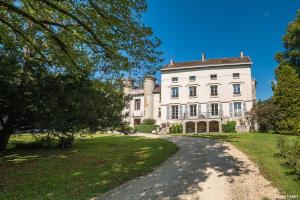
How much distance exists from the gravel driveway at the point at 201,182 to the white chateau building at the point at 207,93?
73.9 feet

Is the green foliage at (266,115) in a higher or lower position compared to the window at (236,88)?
lower

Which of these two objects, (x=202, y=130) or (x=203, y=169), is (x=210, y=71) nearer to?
(x=202, y=130)

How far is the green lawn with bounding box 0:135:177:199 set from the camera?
22.1ft

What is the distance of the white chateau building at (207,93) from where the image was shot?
32.0m

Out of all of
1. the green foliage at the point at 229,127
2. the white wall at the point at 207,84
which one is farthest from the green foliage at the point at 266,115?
the white wall at the point at 207,84

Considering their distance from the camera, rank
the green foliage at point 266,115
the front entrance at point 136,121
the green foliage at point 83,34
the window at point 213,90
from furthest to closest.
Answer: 1. the front entrance at point 136,121
2. the window at point 213,90
3. the green foliage at point 266,115
4. the green foliage at point 83,34

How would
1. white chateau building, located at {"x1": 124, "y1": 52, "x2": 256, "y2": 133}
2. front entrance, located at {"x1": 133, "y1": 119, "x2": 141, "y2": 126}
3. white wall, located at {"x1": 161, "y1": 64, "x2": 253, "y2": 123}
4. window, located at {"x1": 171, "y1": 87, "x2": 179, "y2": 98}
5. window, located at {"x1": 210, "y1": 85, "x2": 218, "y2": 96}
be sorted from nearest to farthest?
white chateau building, located at {"x1": 124, "y1": 52, "x2": 256, "y2": 133} → white wall, located at {"x1": 161, "y1": 64, "x2": 253, "y2": 123} → window, located at {"x1": 210, "y1": 85, "x2": 218, "y2": 96} → window, located at {"x1": 171, "y1": 87, "x2": 179, "y2": 98} → front entrance, located at {"x1": 133, "y1": 119, "x2": 141, "y2": 126}

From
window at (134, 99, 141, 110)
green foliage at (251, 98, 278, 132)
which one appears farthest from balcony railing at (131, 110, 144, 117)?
green foliage at (251, 98, 278, 132)

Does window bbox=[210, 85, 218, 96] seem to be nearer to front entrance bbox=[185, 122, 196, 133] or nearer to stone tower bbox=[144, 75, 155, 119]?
front entrance bbox=[185, 122, 196, 133]

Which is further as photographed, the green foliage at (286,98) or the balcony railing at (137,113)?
the balcony railing at (137,113)

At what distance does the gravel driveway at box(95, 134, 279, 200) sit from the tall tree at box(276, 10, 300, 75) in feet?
72.1

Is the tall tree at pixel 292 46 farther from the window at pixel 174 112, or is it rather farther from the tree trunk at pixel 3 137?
the tree trunk at pixel 3 137

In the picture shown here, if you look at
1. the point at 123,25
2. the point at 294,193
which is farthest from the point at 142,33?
the point at 294,193

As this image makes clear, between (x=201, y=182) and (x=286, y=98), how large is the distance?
19755 mm
